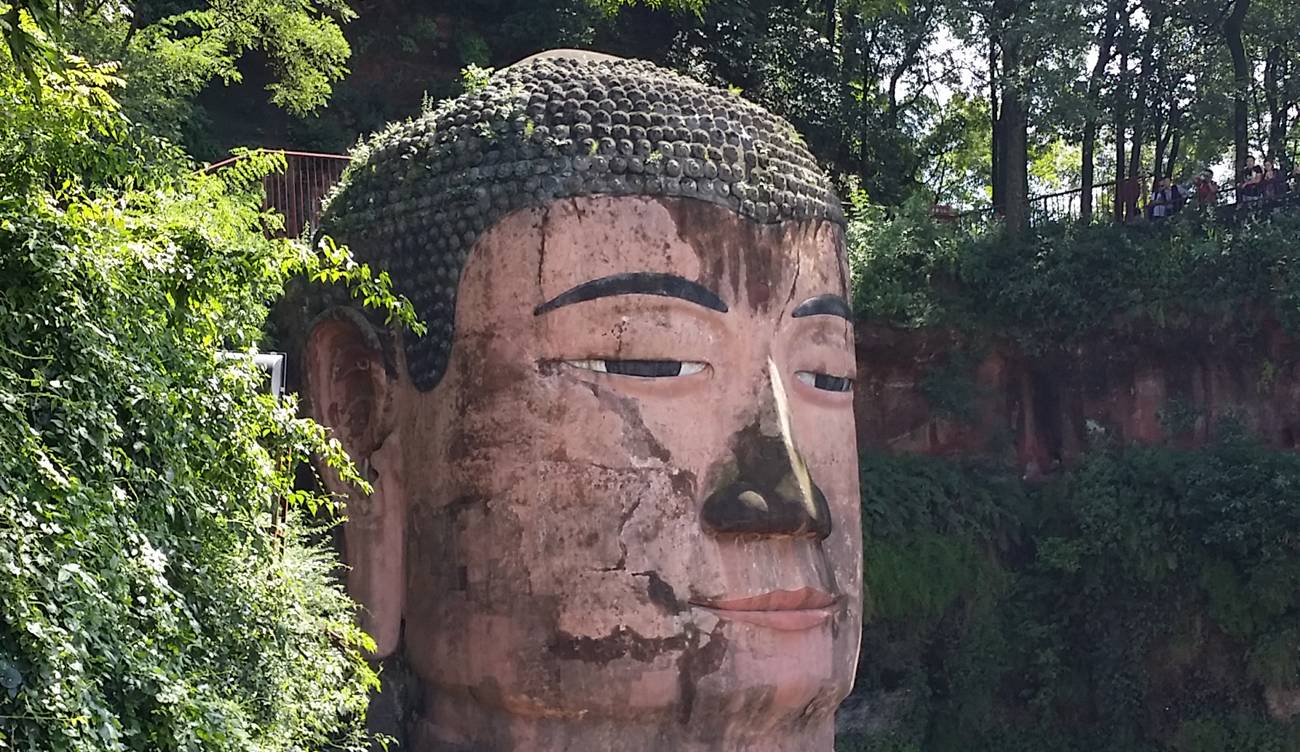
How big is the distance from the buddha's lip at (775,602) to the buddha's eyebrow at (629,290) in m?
1.23

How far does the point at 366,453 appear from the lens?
6824 mm

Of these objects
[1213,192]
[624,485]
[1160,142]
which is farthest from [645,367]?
[1160,142]

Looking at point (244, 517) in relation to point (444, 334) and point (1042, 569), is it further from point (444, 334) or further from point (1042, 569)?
point (1042, 569)

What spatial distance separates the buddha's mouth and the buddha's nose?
261 millimetres

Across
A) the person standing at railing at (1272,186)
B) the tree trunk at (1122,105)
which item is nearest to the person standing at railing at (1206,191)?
the person standing at railing at (1272,186)

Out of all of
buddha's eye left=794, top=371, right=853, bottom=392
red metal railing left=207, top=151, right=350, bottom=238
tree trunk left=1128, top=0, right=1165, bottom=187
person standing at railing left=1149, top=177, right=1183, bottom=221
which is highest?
tree trunk left=1128, top=0, right=1165, bottom=187

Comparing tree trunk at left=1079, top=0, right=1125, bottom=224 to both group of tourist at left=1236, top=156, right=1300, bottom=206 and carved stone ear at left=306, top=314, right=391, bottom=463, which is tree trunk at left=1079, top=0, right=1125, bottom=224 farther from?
carved stone ear at left=306, top=314, right=391, bottom=463

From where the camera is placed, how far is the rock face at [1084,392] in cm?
1504

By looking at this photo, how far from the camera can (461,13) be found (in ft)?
59.7

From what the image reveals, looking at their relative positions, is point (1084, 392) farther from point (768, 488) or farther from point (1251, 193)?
point (768, 488)

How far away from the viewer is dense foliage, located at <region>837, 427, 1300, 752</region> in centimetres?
1353

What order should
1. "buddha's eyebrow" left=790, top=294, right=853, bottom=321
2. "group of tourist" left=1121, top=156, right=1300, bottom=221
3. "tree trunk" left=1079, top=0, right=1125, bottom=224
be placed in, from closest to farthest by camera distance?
"buddha's eyebrow" left=790, top=294, right=853, bottom=321, "group of tourist" left=1121, top=156, right=1300, bottom=221, "tree trunk" left=1079, top=0, right=1125, bottom=224

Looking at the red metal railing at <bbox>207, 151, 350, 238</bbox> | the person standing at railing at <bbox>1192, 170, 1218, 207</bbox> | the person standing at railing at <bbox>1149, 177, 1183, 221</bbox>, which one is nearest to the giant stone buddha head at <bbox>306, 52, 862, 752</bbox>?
the red metal railing at <bbox>207, 151, 350, 238</bbox>

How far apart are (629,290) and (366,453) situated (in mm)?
1456
